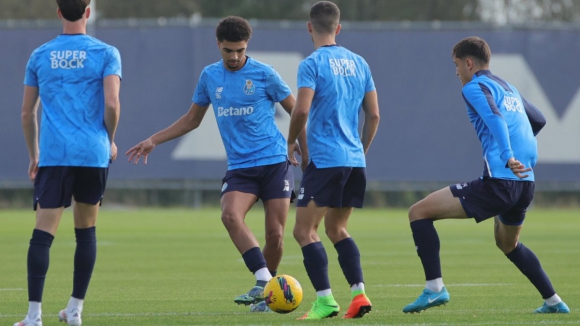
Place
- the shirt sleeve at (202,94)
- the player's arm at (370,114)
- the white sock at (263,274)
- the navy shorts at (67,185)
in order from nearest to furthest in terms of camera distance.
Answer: the navy shorts at (67,185)
the player's arm at (370,114)
the white sock at (263,274)
the shirt sleeve at (202,94)

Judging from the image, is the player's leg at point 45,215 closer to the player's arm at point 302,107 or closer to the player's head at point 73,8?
the player's head at point 73,8

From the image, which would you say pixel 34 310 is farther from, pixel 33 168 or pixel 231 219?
pixel 231 219

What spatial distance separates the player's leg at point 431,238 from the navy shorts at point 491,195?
7 centimetres

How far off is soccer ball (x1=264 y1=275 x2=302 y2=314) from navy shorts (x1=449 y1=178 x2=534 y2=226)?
4.42 feet

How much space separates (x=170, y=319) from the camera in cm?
760

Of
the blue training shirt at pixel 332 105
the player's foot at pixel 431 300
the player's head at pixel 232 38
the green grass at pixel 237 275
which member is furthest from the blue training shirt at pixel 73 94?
the player's foot at pixel 431 300

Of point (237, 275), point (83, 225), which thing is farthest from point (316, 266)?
point (237, 275)

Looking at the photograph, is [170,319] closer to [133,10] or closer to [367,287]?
[367,287]

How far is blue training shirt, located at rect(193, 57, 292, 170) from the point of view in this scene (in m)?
8.38

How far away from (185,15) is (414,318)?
3619 cm

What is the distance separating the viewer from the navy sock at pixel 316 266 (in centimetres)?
762

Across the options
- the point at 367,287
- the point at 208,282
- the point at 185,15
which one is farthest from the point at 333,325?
the point at 185,15

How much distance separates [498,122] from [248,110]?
6.53 feet

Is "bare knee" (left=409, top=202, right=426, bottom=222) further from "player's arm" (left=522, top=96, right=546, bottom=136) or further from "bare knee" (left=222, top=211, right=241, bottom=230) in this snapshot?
"bare knee" (left=222, top=211, right=241, bottom=230)
